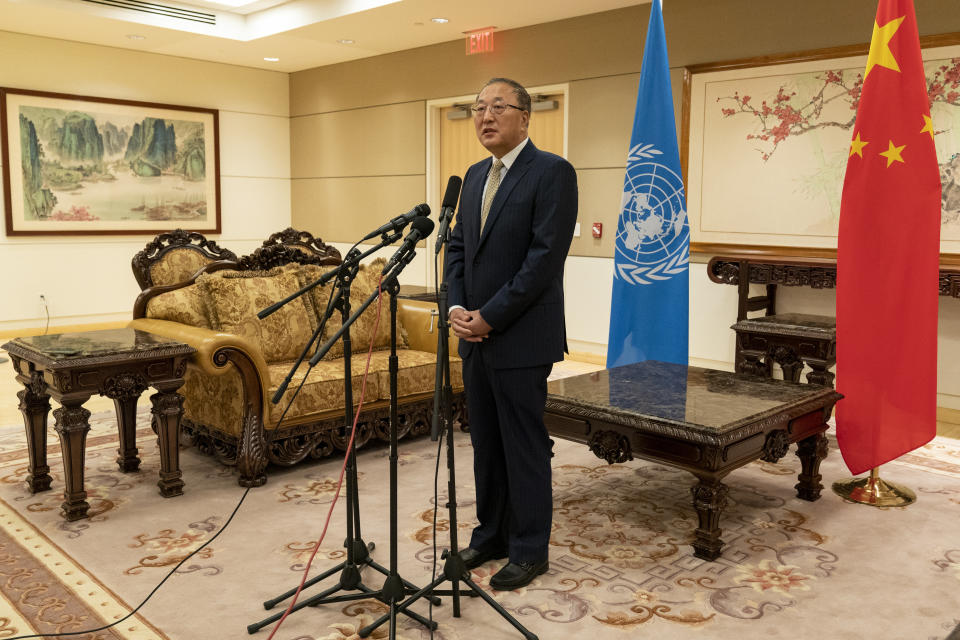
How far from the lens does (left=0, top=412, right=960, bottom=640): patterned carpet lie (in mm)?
2346

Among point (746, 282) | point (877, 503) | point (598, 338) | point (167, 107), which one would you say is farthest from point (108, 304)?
point (877, 503)

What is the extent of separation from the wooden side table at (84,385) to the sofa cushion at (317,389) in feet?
1.46

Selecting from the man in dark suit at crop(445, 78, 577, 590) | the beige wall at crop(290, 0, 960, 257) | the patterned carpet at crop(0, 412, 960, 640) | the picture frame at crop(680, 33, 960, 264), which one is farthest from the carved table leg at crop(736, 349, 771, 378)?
the man in dark suit at crop(445, 78, 577, 590)

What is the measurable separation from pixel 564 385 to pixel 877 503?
4.58 feet

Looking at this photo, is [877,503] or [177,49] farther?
[177,49]

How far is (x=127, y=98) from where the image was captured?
8.08m

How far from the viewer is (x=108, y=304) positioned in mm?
8109

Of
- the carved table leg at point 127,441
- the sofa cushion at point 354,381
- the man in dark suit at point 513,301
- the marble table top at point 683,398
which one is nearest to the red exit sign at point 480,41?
the sofa cushion at point 354,381

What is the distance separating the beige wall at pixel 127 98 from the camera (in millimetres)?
7504

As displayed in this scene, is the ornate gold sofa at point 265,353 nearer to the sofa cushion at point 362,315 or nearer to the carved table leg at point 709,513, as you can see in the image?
the sofa cushion at point 362,315

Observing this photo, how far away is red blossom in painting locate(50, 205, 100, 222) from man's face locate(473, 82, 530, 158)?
660 centimetres

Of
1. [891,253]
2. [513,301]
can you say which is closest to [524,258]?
[513,301]

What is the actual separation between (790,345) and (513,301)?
264cm

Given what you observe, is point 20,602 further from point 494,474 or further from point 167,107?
point 167,107
